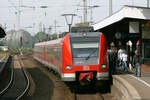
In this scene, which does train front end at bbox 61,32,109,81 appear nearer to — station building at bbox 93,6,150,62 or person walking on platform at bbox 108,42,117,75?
person walking on platform at bbox 108,42,117,75

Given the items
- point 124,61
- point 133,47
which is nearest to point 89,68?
point 124,61

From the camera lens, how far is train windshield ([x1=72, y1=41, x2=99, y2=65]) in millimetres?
14438

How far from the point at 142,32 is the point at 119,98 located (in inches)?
396

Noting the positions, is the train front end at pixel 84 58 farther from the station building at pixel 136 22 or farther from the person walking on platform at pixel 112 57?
the station building at pixel 136 22

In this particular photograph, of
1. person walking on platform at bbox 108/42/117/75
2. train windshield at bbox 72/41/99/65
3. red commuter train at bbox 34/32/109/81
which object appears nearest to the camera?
red commuter train at bbox 34/32/109/81

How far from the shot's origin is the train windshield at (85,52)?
14.4m

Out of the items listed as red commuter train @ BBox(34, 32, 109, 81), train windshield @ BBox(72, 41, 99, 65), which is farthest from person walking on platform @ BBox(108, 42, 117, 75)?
train windshield @ BBox(72, 41, 99, 65)

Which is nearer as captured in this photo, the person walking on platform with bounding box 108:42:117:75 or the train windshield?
the train windshield

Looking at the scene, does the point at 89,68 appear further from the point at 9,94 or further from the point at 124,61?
the point at 124,61

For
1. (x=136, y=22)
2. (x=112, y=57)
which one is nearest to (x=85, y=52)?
(x=112, y=57)

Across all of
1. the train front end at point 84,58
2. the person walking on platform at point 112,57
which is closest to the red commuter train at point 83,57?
the train front end at point 84,58

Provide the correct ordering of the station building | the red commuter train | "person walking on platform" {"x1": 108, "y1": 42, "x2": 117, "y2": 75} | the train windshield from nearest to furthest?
1. the red commuter train
2. the train windshield
3. "person walking on platform" {"x1": 108, "y1": 42, "x2": 117, "y2": 75}
4. the station building

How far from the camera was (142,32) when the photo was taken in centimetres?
2183

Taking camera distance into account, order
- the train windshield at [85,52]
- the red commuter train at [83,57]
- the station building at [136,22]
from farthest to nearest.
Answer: the station building at [136,22], the train windshield at [85,52], the red commuter train at [83,57]
